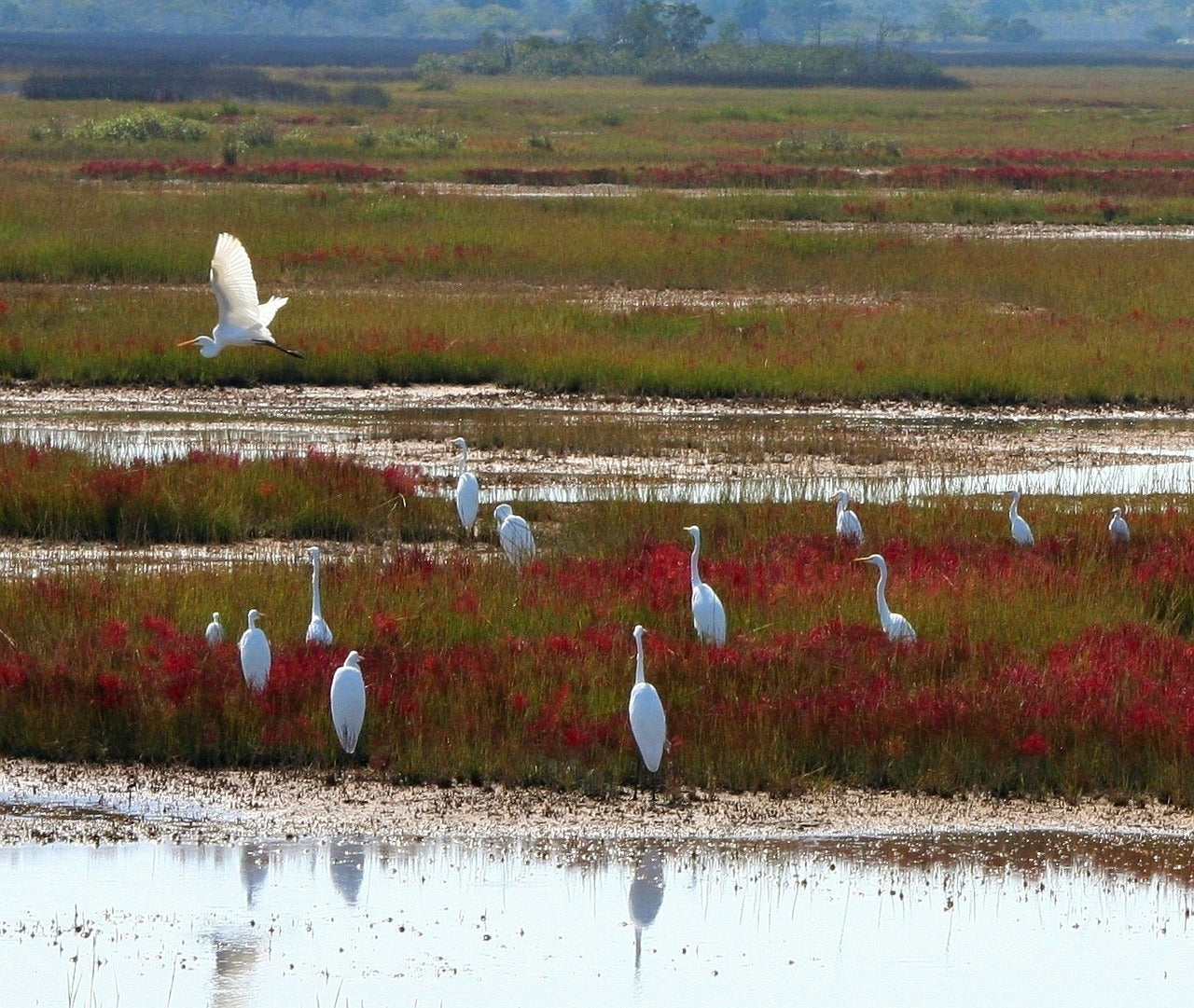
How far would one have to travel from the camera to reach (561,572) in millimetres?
10391

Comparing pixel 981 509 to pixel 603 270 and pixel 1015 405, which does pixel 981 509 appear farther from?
pixel 603 270

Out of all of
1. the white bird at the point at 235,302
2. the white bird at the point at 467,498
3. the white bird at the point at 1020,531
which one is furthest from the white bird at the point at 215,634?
the white bird at the point at 235,302

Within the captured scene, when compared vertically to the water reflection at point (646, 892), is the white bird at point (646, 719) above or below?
above

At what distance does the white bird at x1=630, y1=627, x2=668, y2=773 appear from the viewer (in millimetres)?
7660

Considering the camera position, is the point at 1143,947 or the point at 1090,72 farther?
the point at 1090,72

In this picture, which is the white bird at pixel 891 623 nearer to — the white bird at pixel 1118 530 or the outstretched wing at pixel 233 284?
the white bird at pixel 1118 530

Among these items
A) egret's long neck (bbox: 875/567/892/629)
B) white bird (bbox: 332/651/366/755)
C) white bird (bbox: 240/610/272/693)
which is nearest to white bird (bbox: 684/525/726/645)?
egret's long neck (bbox: 875/567/892/629)

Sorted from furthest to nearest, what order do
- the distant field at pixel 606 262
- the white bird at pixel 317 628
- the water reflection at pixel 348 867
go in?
the distant field at pixel 606 262 < the white bird at pixel 317 628 < the water reflection at pixel 348 867

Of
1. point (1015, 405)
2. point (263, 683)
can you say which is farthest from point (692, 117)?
point (263, 683)

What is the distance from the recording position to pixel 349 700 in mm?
7855

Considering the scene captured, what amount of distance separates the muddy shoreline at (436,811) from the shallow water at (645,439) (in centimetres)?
529

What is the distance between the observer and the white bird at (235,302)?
Answer: 1477 cm

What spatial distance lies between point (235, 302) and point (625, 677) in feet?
24.0

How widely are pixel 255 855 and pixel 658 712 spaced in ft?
5.29
